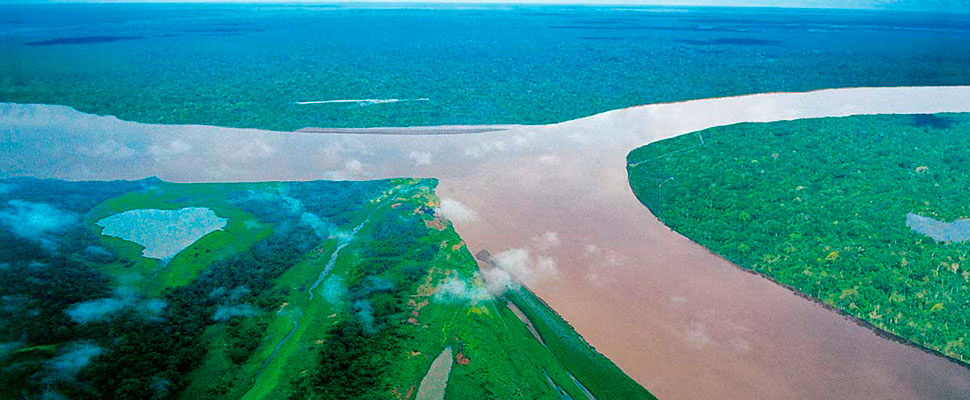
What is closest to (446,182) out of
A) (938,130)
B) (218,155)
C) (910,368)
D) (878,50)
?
(218,155)

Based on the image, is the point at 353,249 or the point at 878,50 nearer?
the point at 353,249

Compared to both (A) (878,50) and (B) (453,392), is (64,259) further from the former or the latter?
(A) (878,50)

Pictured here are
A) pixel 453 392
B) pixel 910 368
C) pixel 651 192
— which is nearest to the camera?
pixel 453 392

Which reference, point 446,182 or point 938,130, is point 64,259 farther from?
point 938,130

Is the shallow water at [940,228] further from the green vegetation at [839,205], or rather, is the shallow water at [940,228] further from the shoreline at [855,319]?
the shoreline at [855,319]

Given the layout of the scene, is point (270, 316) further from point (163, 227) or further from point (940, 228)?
point (940, 228)

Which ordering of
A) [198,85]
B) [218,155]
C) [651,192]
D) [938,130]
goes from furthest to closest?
[198,85] < [938,130] < [218,155] < [651,192]

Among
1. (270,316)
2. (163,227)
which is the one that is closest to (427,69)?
(163,227)

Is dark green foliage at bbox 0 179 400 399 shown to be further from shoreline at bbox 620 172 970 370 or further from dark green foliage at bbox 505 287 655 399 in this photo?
shoreline at bbox 620 172 970 370
